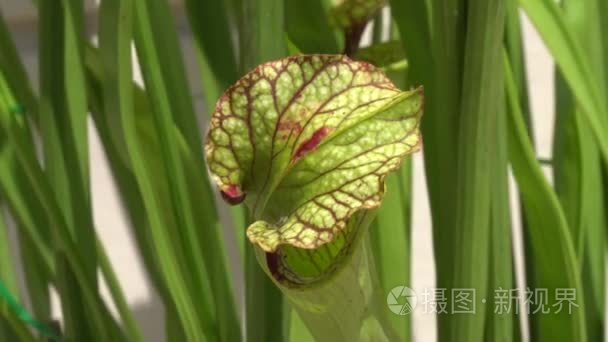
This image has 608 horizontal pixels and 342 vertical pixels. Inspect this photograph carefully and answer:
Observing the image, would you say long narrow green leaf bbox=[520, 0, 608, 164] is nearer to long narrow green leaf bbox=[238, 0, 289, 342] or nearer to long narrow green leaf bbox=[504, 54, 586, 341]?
long narrow green leaf bbox=[504, 54, 586, 341]

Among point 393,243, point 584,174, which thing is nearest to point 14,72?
point 393,243

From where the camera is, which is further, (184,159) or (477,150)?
(184,159)

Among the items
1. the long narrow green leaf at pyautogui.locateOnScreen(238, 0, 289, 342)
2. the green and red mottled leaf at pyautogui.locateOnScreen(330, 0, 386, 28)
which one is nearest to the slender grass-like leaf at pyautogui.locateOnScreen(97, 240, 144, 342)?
the long narrow green leaf at pyautogui.locateOnScreen(238, 0, 289, 342)

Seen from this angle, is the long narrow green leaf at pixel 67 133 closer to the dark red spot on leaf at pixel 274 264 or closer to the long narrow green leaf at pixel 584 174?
the dark red spot on leaf at pixel 274 264

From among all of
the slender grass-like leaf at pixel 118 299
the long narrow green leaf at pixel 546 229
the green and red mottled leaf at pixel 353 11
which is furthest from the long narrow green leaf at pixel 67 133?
the long narrow green leaf at pixel 546 229

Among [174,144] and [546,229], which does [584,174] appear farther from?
[174,144]
